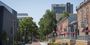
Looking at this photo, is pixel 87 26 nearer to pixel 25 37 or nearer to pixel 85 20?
pixel 85 20

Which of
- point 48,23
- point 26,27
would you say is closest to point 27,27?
point 26,27

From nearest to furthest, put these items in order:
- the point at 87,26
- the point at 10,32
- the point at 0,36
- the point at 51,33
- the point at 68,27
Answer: the point at 87,26 → the point at 0,36 → the point at 10,32 → the point at 68,27 → the point at 51,33

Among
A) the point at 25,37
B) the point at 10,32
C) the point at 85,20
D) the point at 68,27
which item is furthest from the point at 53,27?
the point at 85,20

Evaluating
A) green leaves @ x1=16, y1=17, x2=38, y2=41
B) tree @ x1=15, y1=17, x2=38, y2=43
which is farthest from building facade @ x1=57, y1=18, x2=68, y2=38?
green leaves @ x1=16, y1=17, x2=38, y2=41

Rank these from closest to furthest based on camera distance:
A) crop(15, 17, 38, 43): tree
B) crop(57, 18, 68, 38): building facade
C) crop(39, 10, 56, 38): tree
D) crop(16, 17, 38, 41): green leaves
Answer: crop(57, 18, 68, 38): building facade, crop(39, 10, 56, 38): tree, crop(15, 17, 38, 43): tree, crop(16, 17, 38, 41): green leaves

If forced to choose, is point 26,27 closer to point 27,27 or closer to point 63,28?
point 27,27

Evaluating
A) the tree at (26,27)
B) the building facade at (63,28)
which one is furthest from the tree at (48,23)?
the building facade at (63,28)

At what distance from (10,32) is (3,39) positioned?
14481mm

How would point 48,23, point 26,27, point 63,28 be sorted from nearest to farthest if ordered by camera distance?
point 63,28
point 48,23
point 26,27

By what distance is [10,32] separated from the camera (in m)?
75.5

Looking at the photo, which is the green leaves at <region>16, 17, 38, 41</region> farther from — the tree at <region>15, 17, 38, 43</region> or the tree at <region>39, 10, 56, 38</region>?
the tree at <region>39, 10, 56, 38</region>

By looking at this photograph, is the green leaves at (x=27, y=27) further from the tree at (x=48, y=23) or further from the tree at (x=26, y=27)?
the tree at (x=48, y=23)

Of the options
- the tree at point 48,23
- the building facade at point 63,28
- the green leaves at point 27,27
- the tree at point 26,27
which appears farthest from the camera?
the green leaves at point 27,27

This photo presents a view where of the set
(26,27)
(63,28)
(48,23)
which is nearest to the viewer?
(63,28)
